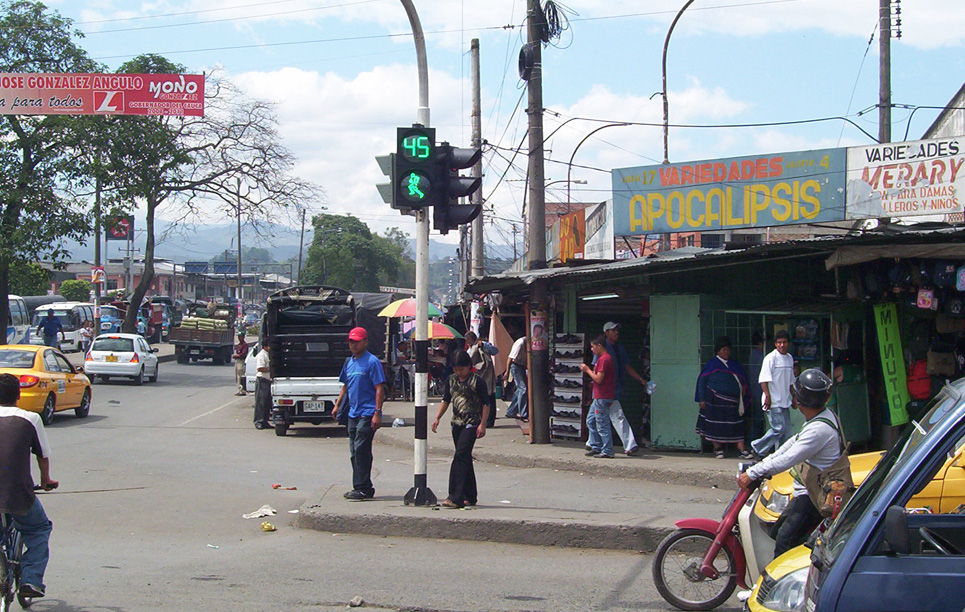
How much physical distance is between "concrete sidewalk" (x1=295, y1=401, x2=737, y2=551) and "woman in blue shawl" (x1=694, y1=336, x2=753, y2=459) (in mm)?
359

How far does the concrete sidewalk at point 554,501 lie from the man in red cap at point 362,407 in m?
0.26

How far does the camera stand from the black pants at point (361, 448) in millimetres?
9406

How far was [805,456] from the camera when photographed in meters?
5.50

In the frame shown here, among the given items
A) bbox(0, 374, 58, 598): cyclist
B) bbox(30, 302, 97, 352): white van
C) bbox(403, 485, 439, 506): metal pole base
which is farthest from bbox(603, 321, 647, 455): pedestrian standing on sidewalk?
bbox(30, 302, 97, 352): white van

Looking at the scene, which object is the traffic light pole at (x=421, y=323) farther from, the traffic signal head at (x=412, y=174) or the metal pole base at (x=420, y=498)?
the traffic signal head at (x=412, y=174)

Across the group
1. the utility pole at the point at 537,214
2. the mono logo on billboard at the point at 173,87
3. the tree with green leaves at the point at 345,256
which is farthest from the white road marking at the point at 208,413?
the tree with green leaves at the point at 345,256

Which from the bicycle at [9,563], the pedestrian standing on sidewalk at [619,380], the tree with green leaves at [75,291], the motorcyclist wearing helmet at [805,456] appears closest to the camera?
the motorcyclist wearing helmet at [805,456]

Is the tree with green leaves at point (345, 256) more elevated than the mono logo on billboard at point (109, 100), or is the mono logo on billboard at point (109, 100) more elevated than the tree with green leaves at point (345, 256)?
the tree with green leaves at point (345, 256)

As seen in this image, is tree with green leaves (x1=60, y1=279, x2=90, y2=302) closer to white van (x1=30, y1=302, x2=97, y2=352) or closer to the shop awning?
white van (x1=30, y1=302, x2=97, y2=352)

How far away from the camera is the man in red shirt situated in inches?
468

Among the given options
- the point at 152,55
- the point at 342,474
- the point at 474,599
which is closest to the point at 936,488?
the point at 474,599

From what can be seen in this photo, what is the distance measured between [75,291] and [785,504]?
74.0 meters

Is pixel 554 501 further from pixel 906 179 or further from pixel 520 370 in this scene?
pixel 906 179

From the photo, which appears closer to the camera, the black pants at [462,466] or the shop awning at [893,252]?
the black pants at [462,466]
